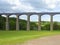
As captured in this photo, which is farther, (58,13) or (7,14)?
(7,14)

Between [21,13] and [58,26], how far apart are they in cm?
2265

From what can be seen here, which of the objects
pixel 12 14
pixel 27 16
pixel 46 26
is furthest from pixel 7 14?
pixel 46 26

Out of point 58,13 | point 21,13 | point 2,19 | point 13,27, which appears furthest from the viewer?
point 2,19

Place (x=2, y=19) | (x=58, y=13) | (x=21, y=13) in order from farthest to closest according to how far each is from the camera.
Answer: (x=2, y=19)
(x=21, y=13)
(x=58, y=13)

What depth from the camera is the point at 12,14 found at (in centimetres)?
11356

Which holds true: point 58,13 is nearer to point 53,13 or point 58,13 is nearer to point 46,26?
point 53,13

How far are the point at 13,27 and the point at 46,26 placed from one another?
56.5ft

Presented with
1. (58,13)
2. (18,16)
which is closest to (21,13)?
(18,16)

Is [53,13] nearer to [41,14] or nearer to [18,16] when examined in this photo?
[41,14]

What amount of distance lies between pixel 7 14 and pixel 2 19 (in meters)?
18.3

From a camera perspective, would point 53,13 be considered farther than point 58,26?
No

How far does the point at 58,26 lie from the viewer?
123 meters

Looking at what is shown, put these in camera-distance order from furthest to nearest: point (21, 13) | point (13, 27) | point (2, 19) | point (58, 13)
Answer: point (2, 19) → point (13, 27) → point (21, 13) → point (58, 13)

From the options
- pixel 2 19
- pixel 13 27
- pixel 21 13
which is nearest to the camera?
pixel 21 13
